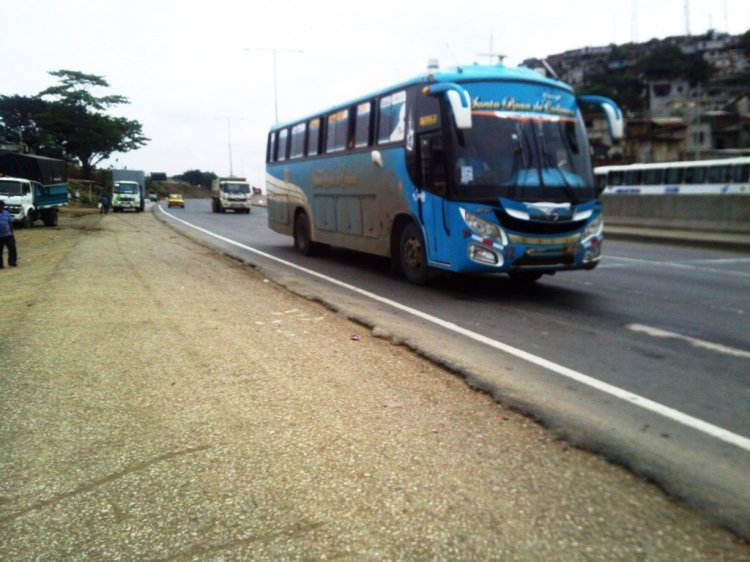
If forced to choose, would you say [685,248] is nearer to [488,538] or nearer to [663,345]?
[663,345]

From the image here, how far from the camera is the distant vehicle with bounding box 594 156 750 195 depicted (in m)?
32.0

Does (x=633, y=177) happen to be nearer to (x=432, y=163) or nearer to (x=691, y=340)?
(x=432, y=163)

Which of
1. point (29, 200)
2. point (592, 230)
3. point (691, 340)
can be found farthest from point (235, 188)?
point (691, 340)

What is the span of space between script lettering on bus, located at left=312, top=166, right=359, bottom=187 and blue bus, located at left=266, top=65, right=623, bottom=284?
4.36 ft

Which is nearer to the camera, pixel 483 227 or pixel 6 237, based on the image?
Answer: pixel 483 227

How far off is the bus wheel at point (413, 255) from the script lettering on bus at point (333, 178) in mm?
2190

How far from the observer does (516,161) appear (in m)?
9.16

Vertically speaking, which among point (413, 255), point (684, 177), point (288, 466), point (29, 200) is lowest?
point (288, 466)

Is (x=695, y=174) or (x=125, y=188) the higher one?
(x=125, y=188)

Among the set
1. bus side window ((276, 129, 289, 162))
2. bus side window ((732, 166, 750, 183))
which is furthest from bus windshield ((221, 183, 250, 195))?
bus side window ((732, 166, 750, 183))

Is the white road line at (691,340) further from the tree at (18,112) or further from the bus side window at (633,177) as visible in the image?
the tree at (18,112)

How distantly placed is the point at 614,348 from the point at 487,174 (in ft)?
11.4

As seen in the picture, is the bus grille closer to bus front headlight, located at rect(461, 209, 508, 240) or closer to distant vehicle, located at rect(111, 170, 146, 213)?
bus front headlight, located at rect(461, 209, 508, 240)

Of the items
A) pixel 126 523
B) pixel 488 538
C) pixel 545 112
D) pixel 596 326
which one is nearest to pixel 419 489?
pixel 488 538
